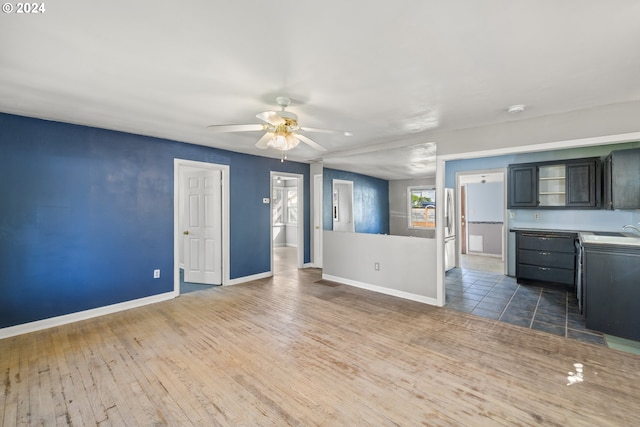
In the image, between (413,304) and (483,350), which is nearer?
(483,350)

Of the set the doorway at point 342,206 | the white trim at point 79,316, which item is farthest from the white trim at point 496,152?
the white trim at point 79,316

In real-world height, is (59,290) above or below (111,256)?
below

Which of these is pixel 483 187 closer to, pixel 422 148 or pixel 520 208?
pixel 520 208

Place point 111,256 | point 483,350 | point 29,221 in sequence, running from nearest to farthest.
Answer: point 483,350
point 29,221
point 111,256

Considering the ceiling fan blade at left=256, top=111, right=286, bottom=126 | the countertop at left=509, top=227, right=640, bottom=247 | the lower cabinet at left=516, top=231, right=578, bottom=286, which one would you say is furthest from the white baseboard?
the ceiling fan blade at left=256, top=111, right=286, bottom=126

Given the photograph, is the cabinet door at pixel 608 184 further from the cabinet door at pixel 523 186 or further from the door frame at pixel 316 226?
the door frame at pixel 316 226

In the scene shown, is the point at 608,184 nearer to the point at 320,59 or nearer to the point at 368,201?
the point at 368,201

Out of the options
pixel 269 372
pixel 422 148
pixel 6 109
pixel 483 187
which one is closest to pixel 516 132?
pixel 422 148

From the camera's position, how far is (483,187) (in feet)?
25.2

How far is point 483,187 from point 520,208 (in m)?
2.79

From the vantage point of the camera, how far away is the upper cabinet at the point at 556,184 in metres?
4.41

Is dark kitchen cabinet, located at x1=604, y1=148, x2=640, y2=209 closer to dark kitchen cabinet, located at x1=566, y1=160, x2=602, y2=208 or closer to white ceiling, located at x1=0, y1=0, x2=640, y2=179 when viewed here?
dark kitchen cabinet, located at x1=566, y1=160, x2=602, y2=208

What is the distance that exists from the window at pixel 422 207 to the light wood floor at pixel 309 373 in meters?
1.24

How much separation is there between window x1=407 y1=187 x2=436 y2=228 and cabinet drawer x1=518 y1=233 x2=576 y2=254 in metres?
2.17
